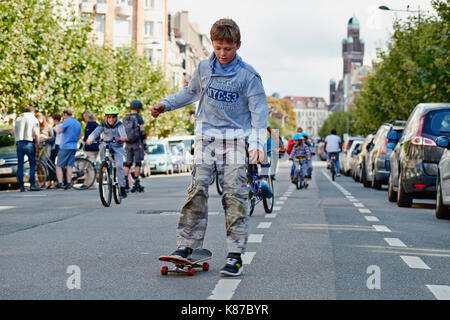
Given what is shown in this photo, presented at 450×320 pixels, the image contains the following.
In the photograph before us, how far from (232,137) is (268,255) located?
172 centimetres

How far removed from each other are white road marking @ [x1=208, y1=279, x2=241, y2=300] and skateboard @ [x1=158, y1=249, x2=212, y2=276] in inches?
16.5

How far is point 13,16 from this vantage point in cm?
2914

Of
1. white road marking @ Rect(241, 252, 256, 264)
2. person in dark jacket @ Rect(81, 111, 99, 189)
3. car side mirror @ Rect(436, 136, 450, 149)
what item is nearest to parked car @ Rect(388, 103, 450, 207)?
car side mirror @ Rect(436, 136, 450, 149)

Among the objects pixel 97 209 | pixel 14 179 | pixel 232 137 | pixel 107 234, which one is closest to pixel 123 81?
pixel 14 179

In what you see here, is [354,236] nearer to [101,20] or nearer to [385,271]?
[385,271]

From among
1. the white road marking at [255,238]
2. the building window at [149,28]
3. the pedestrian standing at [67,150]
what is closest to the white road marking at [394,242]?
the white road marking at [255,238]

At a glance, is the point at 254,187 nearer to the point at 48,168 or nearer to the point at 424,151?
the point at 424,151

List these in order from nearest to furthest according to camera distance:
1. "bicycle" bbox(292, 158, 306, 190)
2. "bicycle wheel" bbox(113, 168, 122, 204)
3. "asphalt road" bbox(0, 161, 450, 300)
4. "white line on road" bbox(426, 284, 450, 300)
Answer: "white line on road" bbox(426, 284, 450, 300), "asphalt road" bbox(0, 161, 450, 300), "bicycle wheel" bbox(113, 168, 122, 204), "bicycle" bbox(292, 158, 306, 190)

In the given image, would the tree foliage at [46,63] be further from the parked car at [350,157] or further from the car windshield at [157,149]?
the parked car at [350,157]

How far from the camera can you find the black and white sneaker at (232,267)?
6992 millimetres

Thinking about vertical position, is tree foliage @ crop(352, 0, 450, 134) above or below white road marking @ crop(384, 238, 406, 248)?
above

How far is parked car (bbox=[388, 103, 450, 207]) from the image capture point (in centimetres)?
1525

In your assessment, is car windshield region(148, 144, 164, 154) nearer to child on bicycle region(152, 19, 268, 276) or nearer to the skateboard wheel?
child on bicycle region(152, 19, 268, 276)

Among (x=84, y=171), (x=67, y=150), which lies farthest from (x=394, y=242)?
(x=84, y=171)
